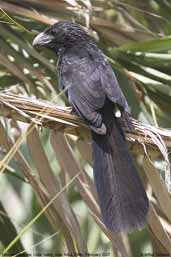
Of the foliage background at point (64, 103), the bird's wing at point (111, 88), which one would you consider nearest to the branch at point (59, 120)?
the foliage background at point (64, 103)

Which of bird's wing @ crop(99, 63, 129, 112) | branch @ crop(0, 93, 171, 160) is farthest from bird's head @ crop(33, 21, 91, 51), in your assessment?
branch @ crop(0, 93, 171, 160)

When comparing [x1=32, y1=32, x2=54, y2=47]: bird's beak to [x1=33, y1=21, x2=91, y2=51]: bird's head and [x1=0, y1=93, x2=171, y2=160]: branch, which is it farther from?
[x1=0, y1=93, x2=171, y2=160]: branch

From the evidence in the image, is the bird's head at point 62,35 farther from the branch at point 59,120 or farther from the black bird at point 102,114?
the branch at point 59,120

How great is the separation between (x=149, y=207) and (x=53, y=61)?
1193mm

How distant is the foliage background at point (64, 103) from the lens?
96.4 inches

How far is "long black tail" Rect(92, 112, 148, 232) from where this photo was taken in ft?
7.52

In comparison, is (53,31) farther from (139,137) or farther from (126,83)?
(139,137)

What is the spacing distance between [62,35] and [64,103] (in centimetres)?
32

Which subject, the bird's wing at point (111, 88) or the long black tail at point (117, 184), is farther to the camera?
the bird's wing at point (111, 88)

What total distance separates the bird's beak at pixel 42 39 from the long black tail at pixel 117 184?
63cm

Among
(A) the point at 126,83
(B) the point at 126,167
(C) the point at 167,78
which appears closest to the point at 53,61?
(A) the point at 126,83

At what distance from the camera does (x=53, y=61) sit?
11.1ft

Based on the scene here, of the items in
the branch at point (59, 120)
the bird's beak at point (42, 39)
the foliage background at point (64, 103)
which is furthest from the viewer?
the bird's beak at point (42, 39)

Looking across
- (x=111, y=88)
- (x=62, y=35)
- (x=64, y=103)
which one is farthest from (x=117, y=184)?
(x=62, y=35)
